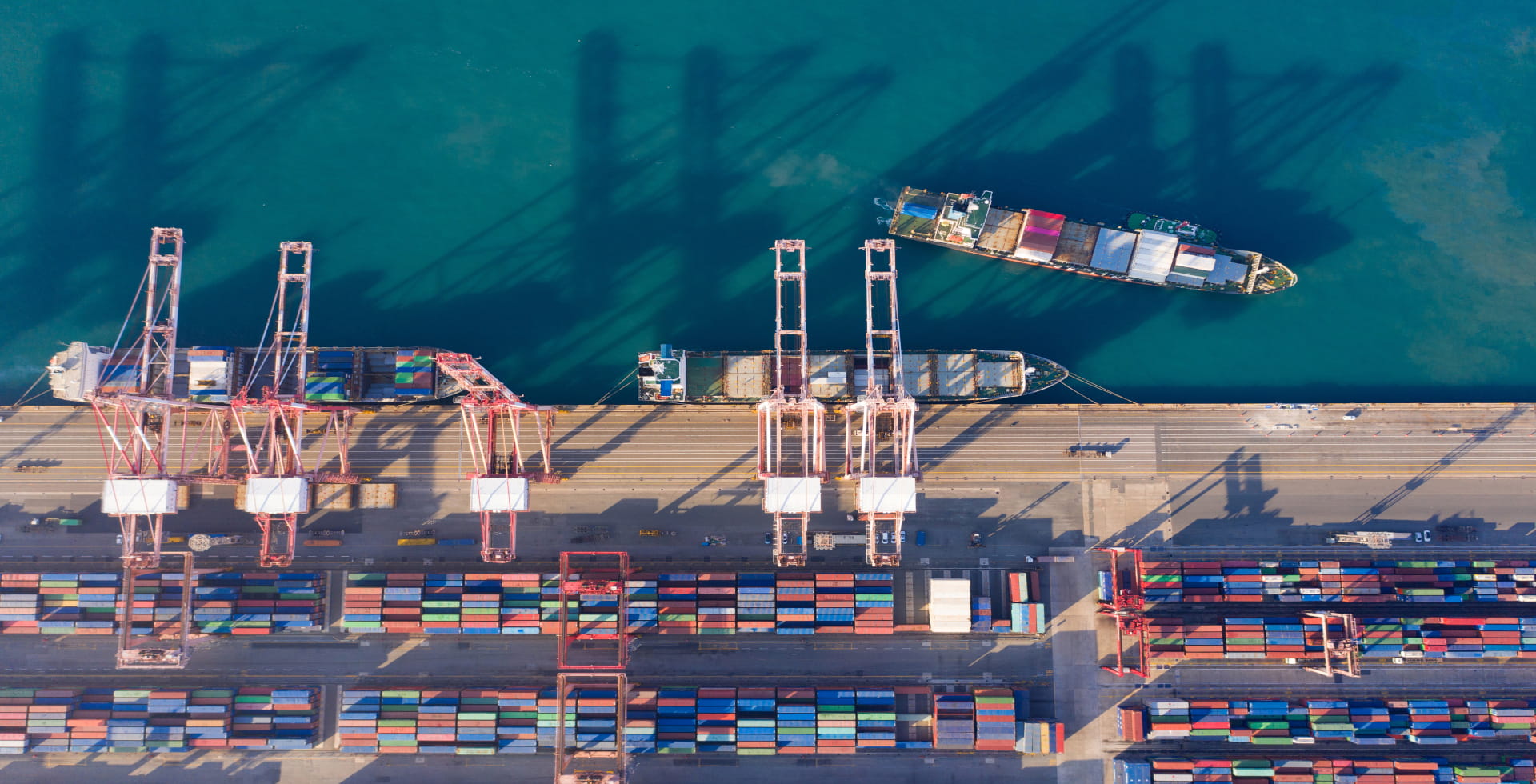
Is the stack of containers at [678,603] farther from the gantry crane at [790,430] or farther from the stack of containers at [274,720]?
the stack of containers at [274,720]

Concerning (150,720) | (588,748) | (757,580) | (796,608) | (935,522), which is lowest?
(588,748)

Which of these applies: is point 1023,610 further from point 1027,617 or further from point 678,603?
point 678,603

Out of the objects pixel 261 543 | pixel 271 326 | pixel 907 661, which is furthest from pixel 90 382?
pixel 907 661

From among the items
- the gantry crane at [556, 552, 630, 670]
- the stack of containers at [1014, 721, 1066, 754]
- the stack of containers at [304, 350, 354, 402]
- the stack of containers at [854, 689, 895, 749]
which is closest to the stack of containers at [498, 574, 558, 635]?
the gantry crane at [556, 552, 630, 670]

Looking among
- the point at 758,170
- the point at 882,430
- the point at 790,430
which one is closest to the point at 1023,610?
the point at 882,430

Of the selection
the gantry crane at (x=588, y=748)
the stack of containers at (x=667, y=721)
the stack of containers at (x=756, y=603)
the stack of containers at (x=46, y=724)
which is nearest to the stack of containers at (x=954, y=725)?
the stack of containers at (x=667, y=721)

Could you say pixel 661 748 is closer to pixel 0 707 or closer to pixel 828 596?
pixel 828 596

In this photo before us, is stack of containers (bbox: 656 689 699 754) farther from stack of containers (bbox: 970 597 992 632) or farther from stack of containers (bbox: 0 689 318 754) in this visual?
stack of containers (bbox: 0 689 318 754)
